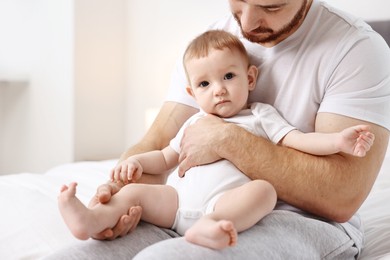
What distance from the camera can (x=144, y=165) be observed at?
141 cm

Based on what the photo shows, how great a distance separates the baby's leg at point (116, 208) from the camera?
1091mm

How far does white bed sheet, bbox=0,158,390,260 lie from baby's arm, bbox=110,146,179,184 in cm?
20

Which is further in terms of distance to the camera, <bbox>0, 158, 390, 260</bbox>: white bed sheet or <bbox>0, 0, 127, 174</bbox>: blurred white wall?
<bbox>0, 0, 127, 174</bbox>: blurred white wall

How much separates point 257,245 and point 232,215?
68 millimetres

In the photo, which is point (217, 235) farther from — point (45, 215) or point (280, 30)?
point (45, 215)

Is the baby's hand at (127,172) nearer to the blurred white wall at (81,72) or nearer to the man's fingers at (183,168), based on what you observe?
the man's fingers at (183,168)

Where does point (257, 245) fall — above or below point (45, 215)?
above

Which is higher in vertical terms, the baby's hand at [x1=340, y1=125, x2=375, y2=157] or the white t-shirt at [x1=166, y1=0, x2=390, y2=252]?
the white t-shirt at [x1=166, y1=0, x2=390, y2=252]

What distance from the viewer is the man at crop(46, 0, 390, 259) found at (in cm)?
117

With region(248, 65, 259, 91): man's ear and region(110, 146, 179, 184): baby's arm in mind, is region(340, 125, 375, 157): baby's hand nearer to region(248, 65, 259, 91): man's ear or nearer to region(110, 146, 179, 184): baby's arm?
region(248, 65, 259, 91): man's ear

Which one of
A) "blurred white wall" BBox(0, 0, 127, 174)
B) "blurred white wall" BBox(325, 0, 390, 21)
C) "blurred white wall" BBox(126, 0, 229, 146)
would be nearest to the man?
"blurred white wall" BBox(325, 0, 390, 21)

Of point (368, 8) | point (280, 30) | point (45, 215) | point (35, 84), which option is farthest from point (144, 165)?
point (35, 84)

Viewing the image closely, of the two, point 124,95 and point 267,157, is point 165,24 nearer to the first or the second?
point 124,95

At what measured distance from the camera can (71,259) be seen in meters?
1.06
